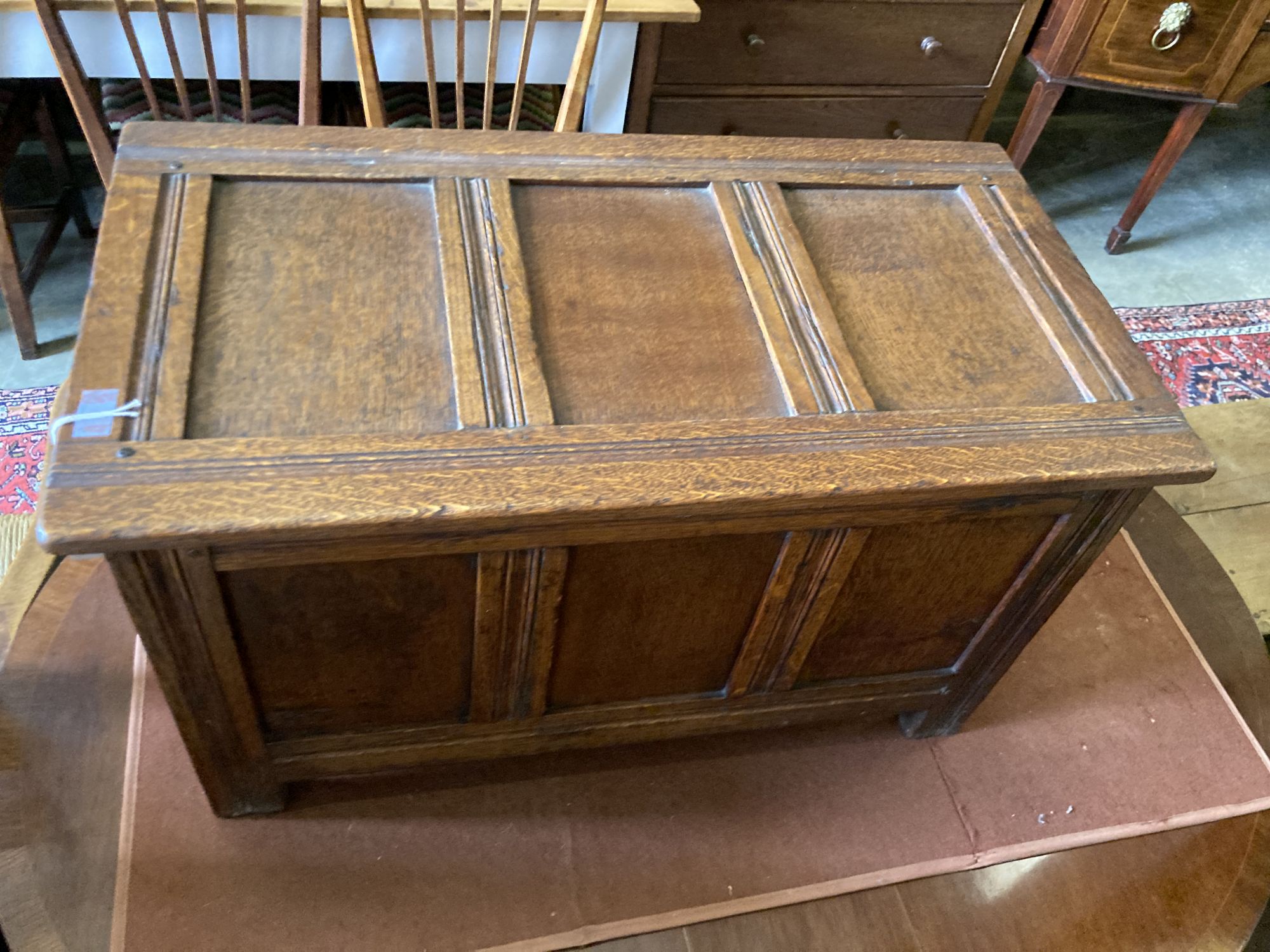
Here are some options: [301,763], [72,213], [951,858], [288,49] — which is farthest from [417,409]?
[72,213]

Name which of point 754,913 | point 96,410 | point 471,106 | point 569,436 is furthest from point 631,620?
point 471,106

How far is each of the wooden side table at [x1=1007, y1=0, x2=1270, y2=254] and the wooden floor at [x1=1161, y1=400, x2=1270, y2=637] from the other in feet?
2.59

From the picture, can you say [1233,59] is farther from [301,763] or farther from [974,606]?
[301,763]

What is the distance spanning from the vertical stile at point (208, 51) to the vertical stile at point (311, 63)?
0.48 ft

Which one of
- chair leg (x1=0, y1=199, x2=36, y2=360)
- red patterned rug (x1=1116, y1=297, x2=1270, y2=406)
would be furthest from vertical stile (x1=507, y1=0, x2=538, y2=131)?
red patterned rug (x1=1116, y1=297, x2=1270, y2=406)

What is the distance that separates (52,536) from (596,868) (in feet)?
2.51

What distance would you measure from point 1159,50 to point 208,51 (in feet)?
6.76

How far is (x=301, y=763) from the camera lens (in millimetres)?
1127

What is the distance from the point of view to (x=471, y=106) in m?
1.96

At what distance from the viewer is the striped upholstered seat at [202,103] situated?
178 cm

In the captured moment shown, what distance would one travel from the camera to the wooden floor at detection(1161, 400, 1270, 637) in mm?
1835

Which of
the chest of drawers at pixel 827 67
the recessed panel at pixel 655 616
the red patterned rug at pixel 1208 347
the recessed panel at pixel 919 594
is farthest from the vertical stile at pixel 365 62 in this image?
the red patterned rug at pixel 1208 347

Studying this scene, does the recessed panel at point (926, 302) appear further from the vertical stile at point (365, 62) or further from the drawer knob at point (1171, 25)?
the drawer knob at point (1171, 25)

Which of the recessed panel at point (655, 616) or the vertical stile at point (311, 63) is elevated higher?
the vertical stile at point (311, 63)
